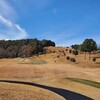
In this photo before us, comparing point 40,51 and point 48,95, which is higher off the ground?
point 40,51

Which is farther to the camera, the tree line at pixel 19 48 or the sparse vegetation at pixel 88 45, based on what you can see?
the tree line at pixel 19 48

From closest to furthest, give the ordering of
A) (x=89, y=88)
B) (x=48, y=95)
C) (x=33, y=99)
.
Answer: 1. (x=33, y=99)
2. (x=48, y=95)
3. (x=89, y=88)

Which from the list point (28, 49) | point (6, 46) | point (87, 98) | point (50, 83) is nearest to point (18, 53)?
point (28, 49)

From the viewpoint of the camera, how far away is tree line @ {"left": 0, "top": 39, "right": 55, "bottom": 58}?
14959cm

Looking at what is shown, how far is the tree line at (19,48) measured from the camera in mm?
149587

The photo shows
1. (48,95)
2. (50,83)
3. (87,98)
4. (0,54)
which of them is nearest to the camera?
(48,95)

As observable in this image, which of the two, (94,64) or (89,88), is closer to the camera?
(89,88)

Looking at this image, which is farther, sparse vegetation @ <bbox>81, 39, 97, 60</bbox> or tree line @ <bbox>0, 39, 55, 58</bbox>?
tree line @ <bbox>0, 39, 55, 58</bbox>

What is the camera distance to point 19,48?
551 ft

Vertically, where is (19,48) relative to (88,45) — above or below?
above

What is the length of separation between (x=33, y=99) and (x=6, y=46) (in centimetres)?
14854

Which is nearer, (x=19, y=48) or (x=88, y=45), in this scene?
(x=88, y=45)

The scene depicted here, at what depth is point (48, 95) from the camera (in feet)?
101

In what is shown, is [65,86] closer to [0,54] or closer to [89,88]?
[89,88]
